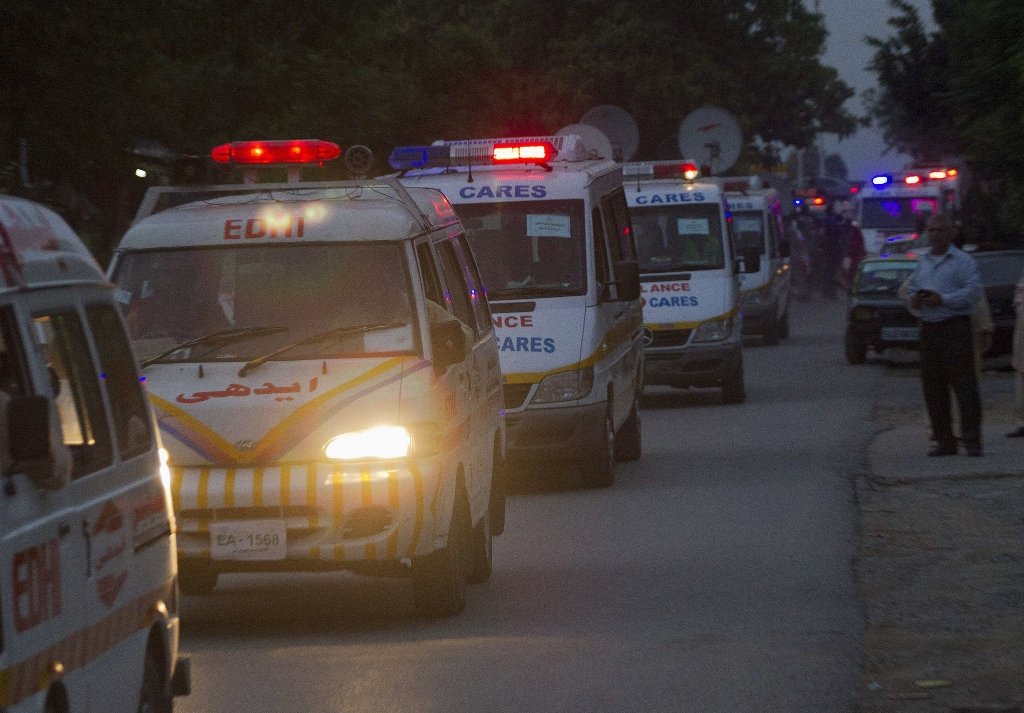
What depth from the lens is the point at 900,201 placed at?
158 feet

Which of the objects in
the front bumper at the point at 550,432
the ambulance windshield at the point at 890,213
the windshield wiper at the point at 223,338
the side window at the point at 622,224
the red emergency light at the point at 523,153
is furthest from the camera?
the ambulance windshield at the point at 890,213

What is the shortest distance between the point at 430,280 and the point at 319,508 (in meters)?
1.63

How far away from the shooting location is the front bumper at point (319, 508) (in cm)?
915

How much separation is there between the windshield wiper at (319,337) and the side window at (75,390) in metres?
3.38

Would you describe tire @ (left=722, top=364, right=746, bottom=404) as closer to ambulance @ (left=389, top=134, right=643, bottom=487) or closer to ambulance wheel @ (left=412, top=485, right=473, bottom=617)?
ambulance @ (left=389, top=134, right=643, bottom=487)

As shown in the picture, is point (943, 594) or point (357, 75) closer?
point (943, 594)

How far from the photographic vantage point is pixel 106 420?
20.0ft

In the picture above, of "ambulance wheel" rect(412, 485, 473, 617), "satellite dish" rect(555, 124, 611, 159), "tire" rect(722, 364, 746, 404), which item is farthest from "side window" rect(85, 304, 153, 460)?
"tire" rect(722, 364, 746, 404)

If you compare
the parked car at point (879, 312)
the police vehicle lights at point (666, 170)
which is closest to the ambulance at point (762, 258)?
the parked car at point (879, 312)

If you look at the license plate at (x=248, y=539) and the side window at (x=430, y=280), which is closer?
the license plate at (x=248, y=539)

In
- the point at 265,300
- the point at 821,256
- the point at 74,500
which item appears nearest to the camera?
the point at 74,500

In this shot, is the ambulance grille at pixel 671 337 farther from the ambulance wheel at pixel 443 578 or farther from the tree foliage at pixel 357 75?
the ambulance wheel at pixel 443 578

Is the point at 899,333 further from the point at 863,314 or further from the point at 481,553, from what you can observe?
the point at 481,553

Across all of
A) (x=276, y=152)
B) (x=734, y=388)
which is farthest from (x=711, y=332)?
(x=276, y=152)
